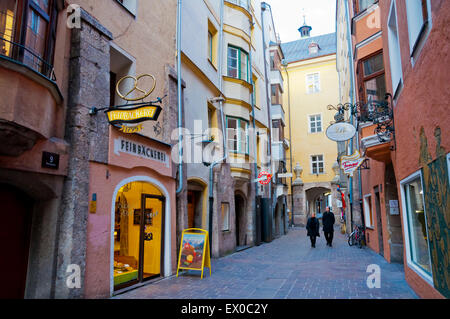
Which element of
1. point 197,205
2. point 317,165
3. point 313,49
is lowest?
point 197,205

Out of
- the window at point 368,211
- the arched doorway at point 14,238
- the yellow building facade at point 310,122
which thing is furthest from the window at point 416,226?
the yellow building facade at point 310,122

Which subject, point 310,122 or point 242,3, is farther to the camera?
point 310,122

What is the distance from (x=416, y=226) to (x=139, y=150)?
635 cm

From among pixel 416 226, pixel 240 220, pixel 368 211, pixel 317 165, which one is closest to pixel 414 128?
pixel 416 226

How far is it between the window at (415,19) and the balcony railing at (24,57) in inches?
234

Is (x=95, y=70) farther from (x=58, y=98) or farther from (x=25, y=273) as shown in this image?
(x=25, y=273)

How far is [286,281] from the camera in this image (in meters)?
8.30

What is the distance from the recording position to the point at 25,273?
568 cm

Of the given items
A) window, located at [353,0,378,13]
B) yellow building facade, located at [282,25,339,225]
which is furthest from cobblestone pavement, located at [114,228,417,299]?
yellow building facade, located at [282,25,339,225]

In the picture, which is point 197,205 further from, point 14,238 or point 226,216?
point 14,238

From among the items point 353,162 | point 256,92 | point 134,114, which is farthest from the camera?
point 256,92

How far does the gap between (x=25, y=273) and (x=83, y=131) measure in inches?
106

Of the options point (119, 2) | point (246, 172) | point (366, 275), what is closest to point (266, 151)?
point (246, 172)

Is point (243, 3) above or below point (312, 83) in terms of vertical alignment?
below
